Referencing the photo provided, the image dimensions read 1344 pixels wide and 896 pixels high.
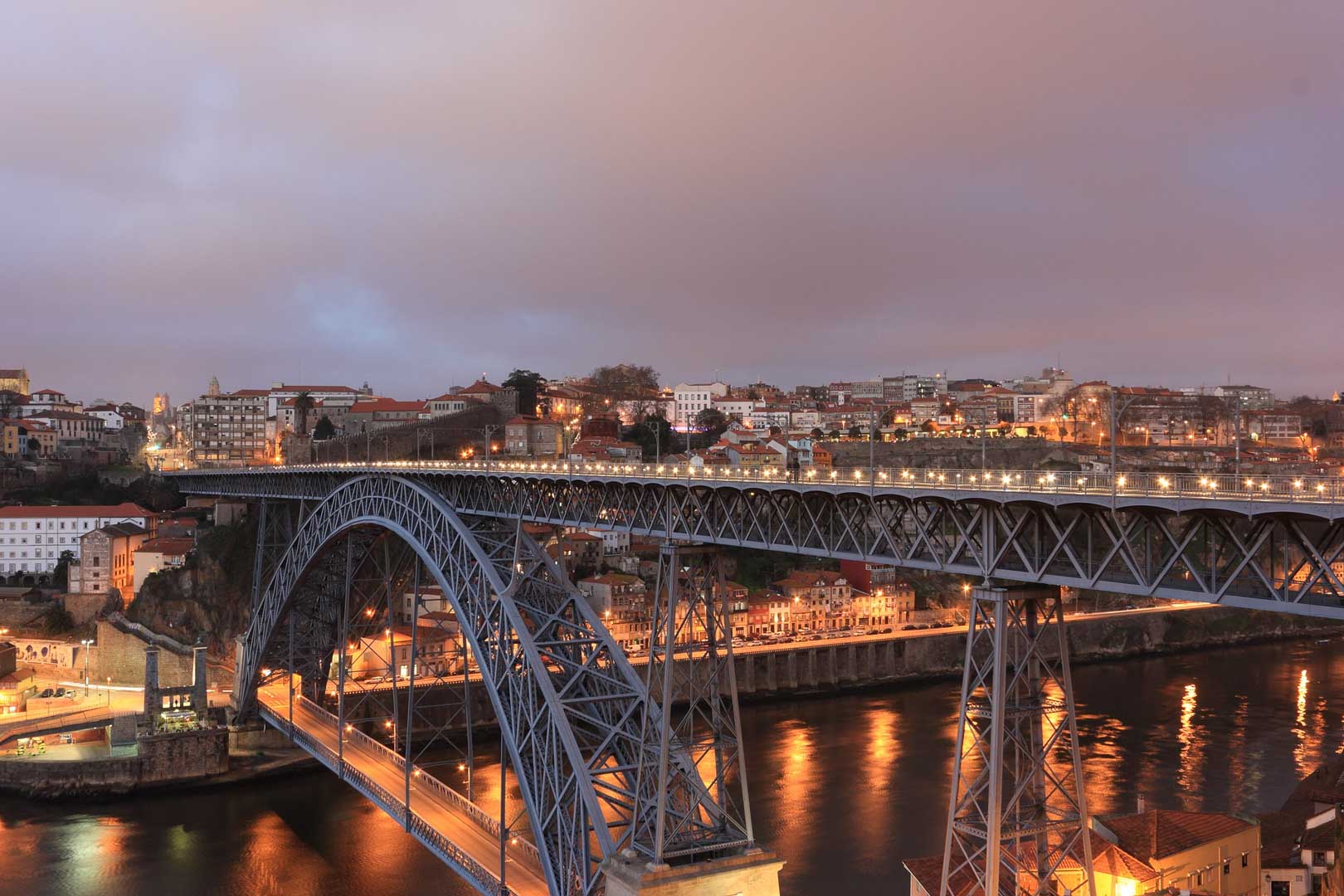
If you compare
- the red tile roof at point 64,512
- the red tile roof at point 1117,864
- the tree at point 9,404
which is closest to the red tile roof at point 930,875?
the red tile roof at point 1117,864

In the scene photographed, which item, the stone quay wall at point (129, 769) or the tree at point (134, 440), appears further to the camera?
the tree at point (134, 440)

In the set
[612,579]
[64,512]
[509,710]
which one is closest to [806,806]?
[509,710]

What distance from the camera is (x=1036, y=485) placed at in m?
12.4

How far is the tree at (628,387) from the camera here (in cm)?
9456

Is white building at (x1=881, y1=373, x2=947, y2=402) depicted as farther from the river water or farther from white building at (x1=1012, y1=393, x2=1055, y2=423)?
Result: the river water

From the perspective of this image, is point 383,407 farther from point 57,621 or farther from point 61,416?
point 57,621

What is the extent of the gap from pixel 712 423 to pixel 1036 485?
7813 centimetres

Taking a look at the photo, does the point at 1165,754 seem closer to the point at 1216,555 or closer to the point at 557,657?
the point at 557,657

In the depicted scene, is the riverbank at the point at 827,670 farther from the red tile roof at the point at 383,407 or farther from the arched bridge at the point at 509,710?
the red tile roof at the point at 383,407

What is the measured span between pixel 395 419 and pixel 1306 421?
187ft

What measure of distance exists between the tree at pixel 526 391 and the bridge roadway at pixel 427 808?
155ft

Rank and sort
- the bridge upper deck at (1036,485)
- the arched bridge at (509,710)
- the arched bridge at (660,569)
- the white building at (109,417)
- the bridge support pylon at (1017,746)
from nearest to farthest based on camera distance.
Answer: the bridge upper deck at (1036,485) < the arched bridge at (660,569) < the bridge support pylon at (1017,746) < the arched bridge at (509,710) < the white building at (109,417)

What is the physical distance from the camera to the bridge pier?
52.4 feet

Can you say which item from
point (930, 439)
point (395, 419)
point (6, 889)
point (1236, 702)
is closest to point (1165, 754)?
point (1236, 702)
